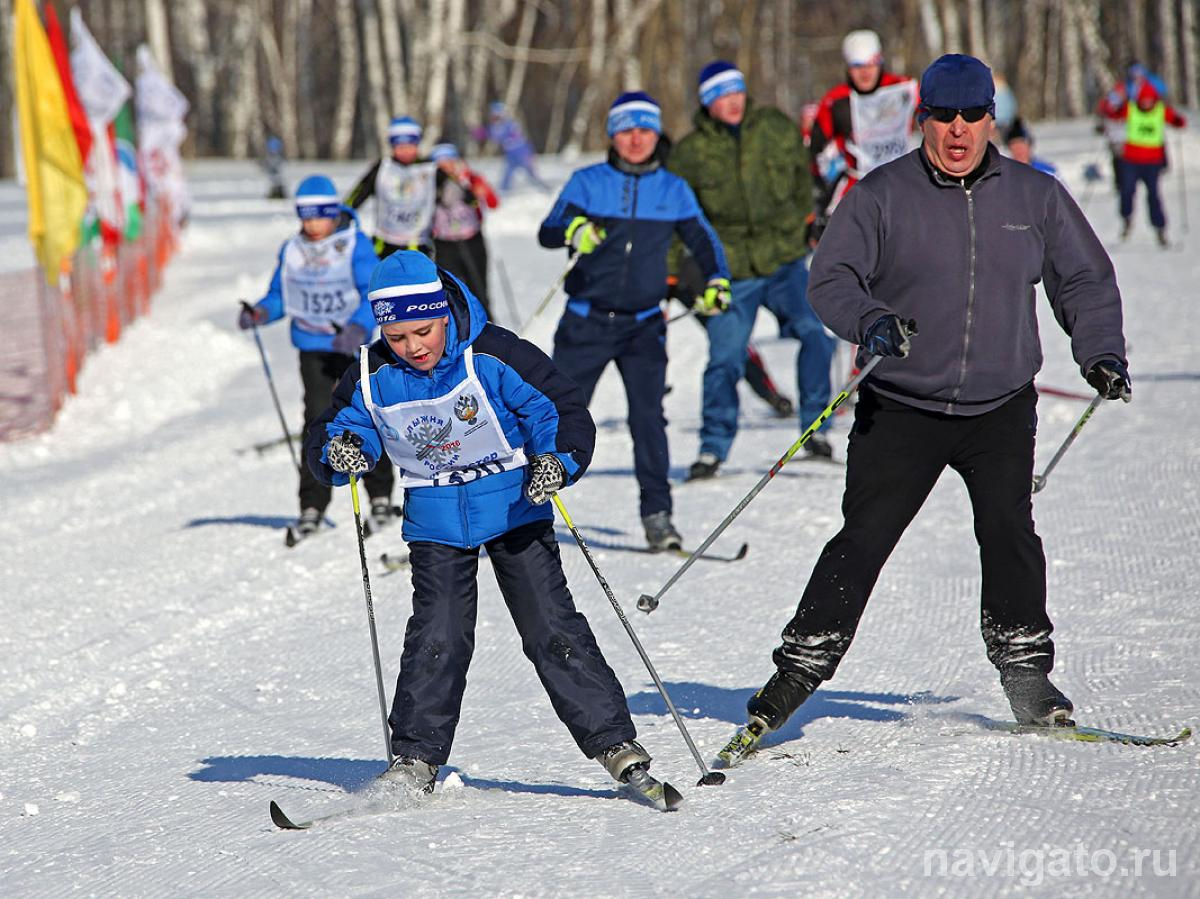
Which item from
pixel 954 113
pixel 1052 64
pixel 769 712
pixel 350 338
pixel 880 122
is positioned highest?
pixel 1052 64

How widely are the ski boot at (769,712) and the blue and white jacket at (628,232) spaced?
121 inches

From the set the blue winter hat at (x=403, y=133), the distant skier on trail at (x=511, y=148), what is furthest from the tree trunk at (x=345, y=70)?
the blue winter hat at (x=403, y=133)

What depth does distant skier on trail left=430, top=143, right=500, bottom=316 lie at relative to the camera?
13.2 meters

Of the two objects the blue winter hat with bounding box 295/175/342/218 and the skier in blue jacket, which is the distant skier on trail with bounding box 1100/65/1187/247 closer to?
the skier in blue jacket

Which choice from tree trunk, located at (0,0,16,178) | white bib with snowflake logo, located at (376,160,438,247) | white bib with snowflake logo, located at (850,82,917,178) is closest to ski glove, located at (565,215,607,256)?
Result: white bib with snowflake logo, located at (850,82,917,178)

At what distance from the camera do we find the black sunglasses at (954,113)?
12.9ft

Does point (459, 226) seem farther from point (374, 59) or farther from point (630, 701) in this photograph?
point (374, 59)

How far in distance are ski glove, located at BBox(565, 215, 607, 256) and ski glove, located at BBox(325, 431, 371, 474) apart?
109 inches

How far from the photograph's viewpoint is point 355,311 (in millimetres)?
7617

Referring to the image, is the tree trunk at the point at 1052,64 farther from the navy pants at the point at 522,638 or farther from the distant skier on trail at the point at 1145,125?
the navy pants at the point at 522,638

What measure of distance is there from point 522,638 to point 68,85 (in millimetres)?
10278

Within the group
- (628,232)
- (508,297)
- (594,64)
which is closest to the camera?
(628,232)

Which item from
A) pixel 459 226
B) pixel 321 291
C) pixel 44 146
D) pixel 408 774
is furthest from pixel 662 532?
pixel 44 146

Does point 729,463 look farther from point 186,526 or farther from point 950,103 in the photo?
point 950,103
